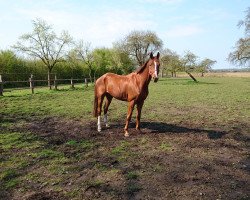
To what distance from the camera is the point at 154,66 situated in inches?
293

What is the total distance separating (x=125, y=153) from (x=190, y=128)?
3442 mm

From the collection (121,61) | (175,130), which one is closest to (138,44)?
(121,61)

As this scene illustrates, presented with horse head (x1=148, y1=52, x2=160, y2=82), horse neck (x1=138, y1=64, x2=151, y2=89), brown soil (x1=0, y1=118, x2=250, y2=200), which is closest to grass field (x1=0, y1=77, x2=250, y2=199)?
brown soil (x1=0, y1=118, x2=250, y2=200)

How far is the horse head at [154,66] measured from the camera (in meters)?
7.36

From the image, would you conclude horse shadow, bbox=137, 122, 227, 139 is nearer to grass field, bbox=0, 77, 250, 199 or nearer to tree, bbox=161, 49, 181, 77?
grass field, bbox=0, 77, 250, 199

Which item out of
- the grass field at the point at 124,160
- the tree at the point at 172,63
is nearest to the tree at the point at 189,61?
the tree at the point at 172,63

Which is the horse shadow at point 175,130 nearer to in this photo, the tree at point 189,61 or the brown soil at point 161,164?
the brown soil at point 161,164

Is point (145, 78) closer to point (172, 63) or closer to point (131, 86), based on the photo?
point (131, 86)

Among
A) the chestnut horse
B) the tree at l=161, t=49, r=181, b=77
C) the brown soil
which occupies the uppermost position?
the tree at l=161, t=49, r=181, b=77

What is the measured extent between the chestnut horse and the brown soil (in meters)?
0.92

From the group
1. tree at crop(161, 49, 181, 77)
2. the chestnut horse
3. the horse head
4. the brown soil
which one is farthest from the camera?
tree at crop(161, 49, 181, 77)

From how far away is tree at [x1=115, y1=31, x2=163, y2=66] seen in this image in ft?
175

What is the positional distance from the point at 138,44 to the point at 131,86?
1844 inches

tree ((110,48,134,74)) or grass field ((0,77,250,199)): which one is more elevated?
tree ((110,48,134,74))
